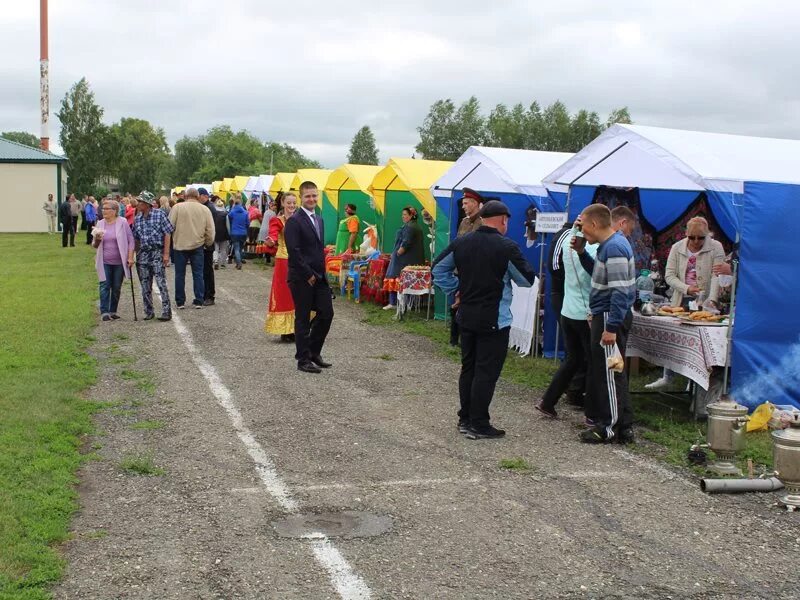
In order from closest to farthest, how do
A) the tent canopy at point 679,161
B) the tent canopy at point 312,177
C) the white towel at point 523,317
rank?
the tent canopy at point 679,161 < the white towel at point 523,317 < the tent canopy at point 312,177

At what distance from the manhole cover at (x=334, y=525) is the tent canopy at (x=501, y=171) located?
696 cm

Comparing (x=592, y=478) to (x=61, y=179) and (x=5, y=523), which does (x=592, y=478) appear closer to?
(x=5, y=523)

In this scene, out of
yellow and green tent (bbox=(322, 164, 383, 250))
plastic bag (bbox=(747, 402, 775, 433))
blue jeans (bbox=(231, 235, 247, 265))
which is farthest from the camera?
blue jeans (bbox=(231, 235, 247, 265))

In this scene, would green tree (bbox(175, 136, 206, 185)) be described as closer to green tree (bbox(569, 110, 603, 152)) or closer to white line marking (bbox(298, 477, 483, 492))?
green tree (bbox(569, 110, 603, 152))

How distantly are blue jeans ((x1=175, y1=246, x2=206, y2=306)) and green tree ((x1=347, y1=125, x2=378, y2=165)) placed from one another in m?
89.2

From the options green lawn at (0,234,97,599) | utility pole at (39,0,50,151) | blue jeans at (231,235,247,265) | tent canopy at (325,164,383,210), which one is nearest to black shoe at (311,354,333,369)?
green lawn at (0,234,97,599)

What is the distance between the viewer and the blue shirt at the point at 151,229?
39.9 feet

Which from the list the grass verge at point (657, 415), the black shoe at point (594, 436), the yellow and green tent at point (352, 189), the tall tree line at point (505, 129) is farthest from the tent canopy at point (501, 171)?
the tall tree line at point (505, 129)

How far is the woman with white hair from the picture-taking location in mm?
8641

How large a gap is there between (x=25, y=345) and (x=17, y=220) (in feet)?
111

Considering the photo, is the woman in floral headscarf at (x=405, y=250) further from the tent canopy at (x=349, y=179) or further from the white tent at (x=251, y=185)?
the white tent at (x=251, y=185)

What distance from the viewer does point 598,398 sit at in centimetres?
668

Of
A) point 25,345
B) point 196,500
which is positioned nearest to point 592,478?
point 196,500

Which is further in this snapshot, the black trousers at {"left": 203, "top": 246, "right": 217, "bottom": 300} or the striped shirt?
the black trousers at {"left": 203, "top": 246, "right": 217, "bottom": 300}
